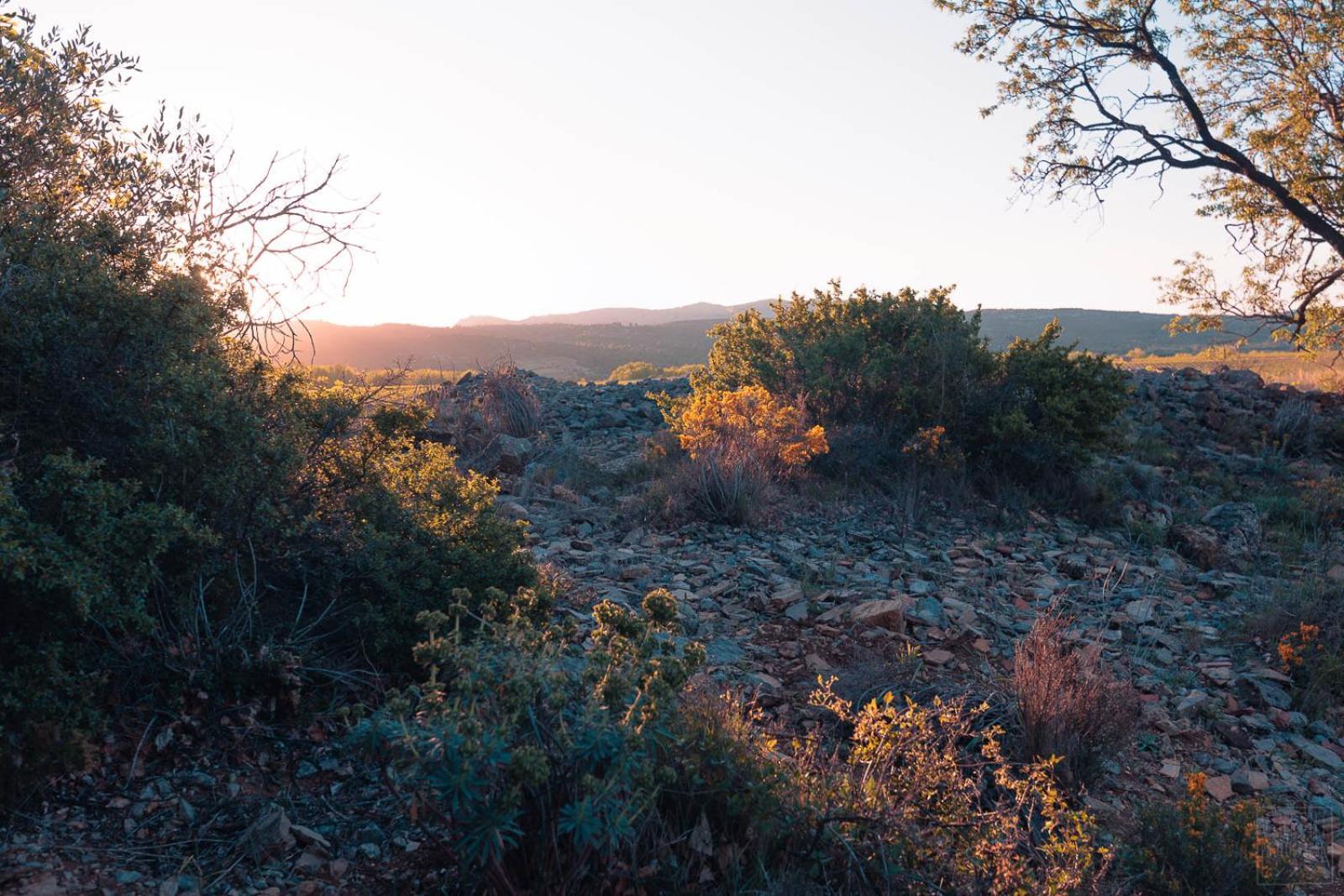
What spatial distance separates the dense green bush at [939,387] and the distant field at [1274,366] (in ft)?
20.8

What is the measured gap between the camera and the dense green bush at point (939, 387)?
9.37 metres

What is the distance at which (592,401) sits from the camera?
1323cm

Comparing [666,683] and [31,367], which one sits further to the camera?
[31,367]

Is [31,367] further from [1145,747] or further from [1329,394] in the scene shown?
[1329,394]

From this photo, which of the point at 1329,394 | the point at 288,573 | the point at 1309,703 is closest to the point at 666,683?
the point at 288,573

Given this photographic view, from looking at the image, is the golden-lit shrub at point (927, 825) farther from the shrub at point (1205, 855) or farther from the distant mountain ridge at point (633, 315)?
the distant mountain ridge at point (633, 315)

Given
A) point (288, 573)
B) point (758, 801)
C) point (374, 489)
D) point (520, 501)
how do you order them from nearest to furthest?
point (758, 801) → point (288, 573) → point (374, 489) → point (520, 501)

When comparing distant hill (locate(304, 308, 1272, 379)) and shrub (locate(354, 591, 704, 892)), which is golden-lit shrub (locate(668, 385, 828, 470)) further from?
distant hill (locate(304, 308, 1272, 379))

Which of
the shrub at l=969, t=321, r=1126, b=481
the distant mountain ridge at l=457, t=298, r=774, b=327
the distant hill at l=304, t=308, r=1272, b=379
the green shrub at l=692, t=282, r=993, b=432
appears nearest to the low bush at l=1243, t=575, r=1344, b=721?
the shrub at l=969, t=321, r=1126, b=481

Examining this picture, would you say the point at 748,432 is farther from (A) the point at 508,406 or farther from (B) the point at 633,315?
(B) the point at 633,315

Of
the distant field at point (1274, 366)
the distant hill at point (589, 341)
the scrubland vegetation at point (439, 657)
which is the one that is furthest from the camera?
the distant hill at point (589, 341)

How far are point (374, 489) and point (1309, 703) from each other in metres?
5.23

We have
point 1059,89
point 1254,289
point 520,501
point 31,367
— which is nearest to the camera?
point 31,367

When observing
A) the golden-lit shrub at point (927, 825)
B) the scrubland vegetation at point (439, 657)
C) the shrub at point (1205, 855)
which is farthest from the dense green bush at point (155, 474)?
the shrub at point (1205, 855)
